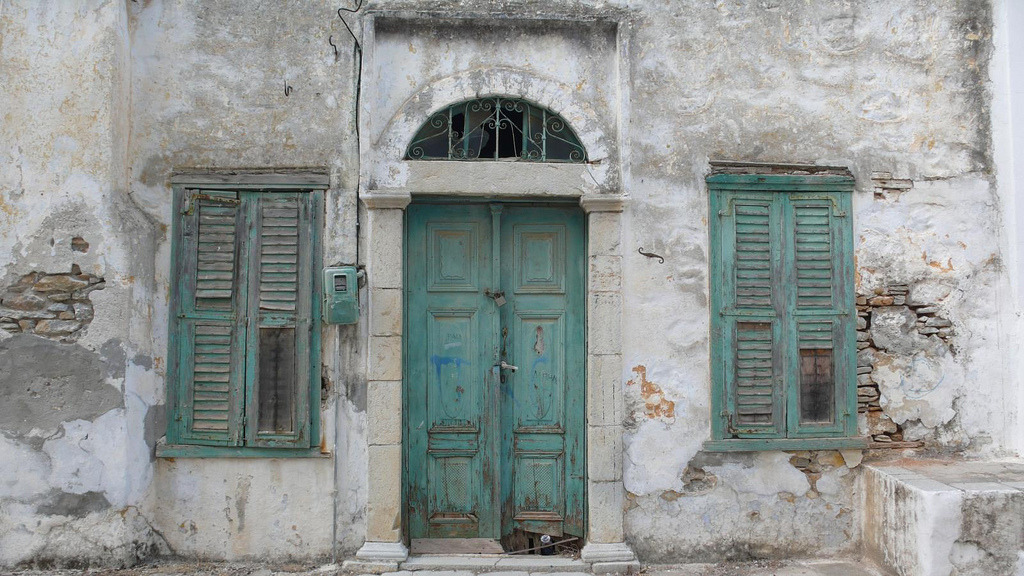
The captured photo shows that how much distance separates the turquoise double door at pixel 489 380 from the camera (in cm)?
447

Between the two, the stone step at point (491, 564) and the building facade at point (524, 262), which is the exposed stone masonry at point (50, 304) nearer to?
the building facade at point (524, 262)

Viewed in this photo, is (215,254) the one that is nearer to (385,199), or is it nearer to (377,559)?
(385,199)

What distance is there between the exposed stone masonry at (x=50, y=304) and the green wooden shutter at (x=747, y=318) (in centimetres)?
376

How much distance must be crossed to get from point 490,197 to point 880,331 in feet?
8.67

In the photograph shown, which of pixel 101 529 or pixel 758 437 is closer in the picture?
pixel 101 529

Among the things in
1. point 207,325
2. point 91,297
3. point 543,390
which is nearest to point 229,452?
point 207,325

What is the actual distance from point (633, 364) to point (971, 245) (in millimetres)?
2365

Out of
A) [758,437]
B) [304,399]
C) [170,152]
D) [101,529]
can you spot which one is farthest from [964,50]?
[101,529]

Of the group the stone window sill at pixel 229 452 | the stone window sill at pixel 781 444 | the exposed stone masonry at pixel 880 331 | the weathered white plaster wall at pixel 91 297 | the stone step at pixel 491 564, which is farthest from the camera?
the exposed stone masonry at pixel 880 331

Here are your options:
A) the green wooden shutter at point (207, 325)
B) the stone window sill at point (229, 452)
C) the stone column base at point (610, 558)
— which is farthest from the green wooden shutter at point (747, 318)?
the green wooden shutter at point (207, 325)

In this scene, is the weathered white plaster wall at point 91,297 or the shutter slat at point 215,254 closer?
the weathered white plaster wall at point 91,297

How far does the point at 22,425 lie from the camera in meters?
4.03

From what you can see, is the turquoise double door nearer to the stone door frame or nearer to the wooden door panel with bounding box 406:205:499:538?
the wooden door panel with bounding box 406:205:499:538

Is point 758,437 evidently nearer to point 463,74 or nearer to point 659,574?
point 659,574
